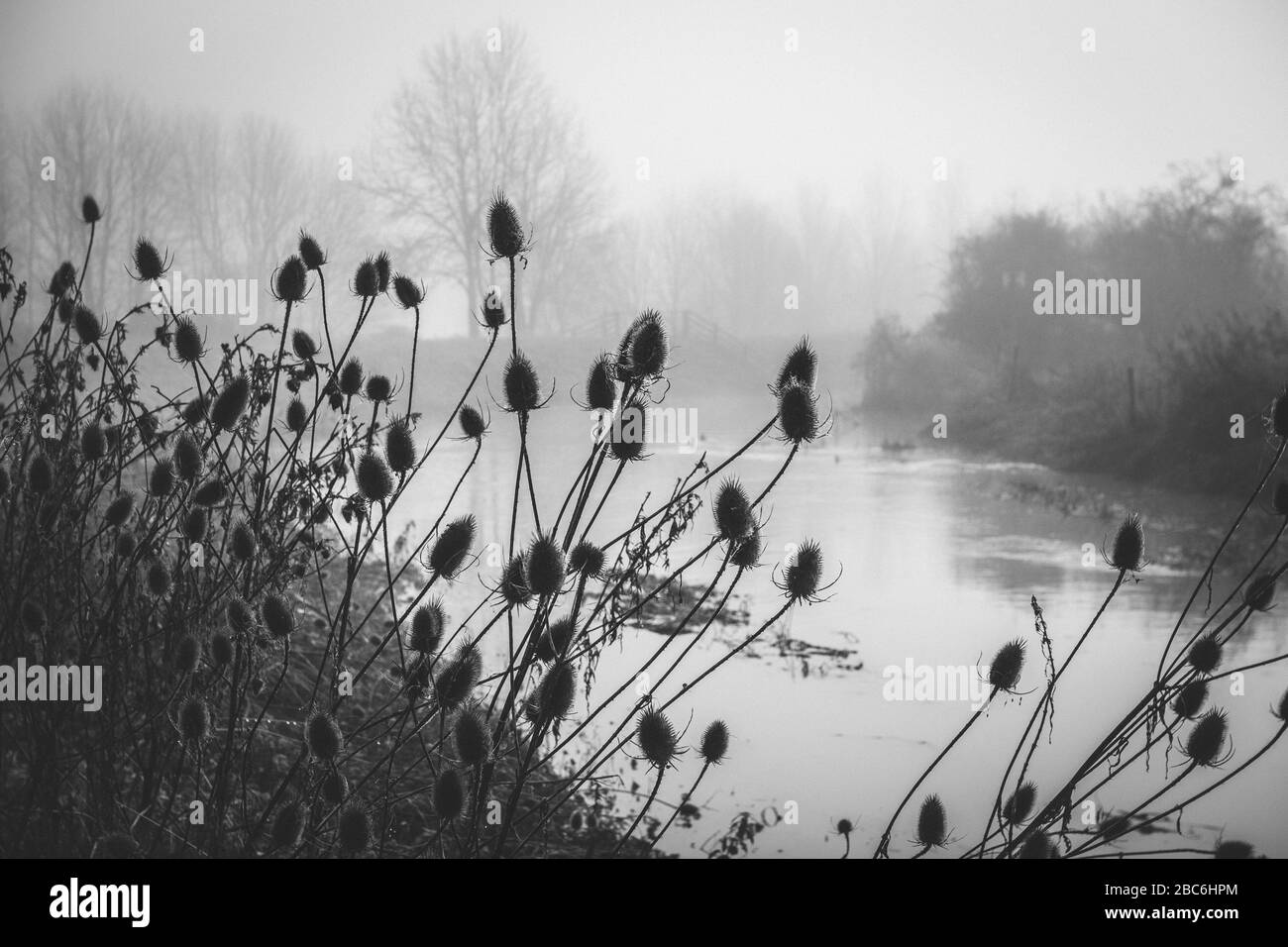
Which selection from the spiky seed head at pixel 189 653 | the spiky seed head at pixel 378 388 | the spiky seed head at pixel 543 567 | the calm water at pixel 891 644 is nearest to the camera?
the spiky seed head at pixel 543 567

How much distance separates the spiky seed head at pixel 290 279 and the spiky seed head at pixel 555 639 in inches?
16.9

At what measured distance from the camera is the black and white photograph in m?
1.03

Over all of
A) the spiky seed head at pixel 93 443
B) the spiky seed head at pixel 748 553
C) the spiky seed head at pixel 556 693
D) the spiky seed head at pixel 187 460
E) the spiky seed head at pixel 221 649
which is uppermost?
the spiky seed head at pixel 93 443

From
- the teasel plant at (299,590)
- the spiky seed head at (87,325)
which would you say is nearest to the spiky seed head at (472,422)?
the teasel plant at (299,590)

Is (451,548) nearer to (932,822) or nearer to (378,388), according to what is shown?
(378,388)

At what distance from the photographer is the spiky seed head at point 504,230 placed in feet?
2.97

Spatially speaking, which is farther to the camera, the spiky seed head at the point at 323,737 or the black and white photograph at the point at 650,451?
the black and white photograph at the point at 650,451

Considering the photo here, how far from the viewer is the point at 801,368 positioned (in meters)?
0.92

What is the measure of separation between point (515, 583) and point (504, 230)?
0.28 meters

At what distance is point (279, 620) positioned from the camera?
0.95 m

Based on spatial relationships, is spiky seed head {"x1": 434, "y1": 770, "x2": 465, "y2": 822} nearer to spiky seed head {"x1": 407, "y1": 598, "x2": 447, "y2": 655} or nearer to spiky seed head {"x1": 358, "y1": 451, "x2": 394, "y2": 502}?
spiky seed head {"x1": 407, "y1": 598, "x2": 447, "y2": 655}

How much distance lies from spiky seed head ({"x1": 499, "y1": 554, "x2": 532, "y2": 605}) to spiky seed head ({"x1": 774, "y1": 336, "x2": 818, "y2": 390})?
0.26 metres

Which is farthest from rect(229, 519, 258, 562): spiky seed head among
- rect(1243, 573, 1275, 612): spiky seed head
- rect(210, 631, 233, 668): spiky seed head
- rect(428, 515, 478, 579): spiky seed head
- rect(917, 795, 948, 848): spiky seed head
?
rect(1243, 573, 1275, 612): spiky seed head

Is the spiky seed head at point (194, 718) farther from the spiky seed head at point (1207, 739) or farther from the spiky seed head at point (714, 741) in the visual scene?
the spiky seed head at point (1207, 739)
